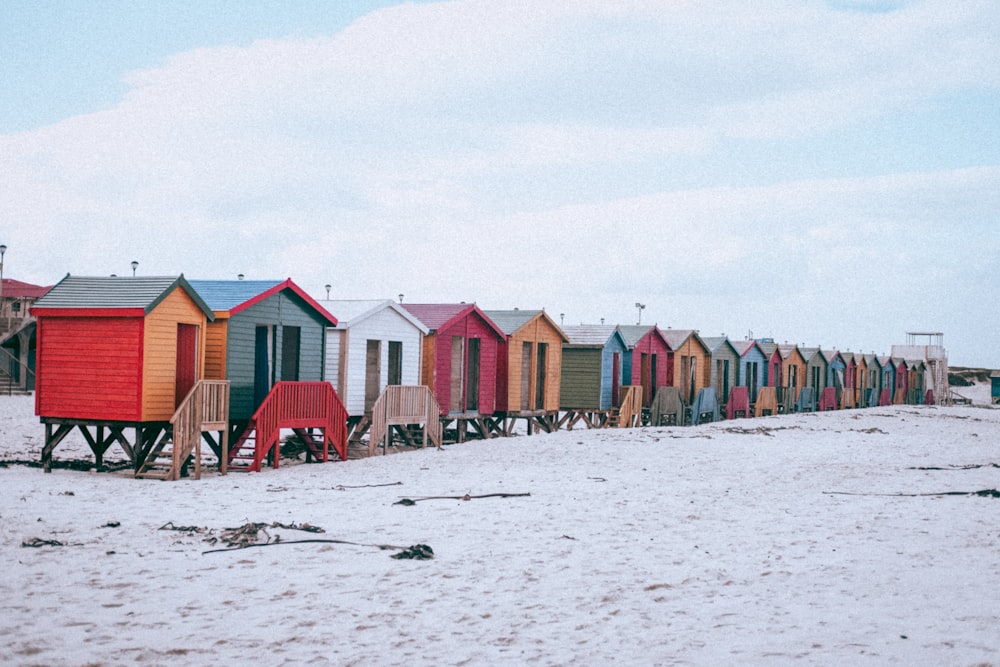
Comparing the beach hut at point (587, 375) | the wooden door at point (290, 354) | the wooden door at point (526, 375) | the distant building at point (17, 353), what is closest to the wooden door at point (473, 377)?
the wooden door at point (526, 375)

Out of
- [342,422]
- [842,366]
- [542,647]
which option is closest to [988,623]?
[542,647]

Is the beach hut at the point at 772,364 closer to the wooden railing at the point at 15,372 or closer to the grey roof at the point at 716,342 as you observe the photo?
the grey roof at the point at 716,342

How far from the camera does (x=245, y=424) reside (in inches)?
814

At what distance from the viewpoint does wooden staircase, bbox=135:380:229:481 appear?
17094 millimetres

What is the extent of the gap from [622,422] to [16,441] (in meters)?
18.1

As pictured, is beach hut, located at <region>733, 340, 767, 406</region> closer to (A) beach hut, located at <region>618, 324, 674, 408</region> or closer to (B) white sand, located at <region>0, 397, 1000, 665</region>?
(A) beach hut, located at <region>618, 324, 674, 408</region>

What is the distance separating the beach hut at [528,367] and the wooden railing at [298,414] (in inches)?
354

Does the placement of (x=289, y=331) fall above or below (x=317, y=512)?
above

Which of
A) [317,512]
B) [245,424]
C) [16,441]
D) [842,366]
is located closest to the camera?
[317,512]

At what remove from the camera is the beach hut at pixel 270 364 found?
19109mm

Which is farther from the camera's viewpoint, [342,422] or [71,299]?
[342,422]

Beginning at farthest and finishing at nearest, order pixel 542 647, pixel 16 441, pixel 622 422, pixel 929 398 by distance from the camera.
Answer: pixel 929 398 → pixel 622 422 → pixel 16 441 → pixel 542 647

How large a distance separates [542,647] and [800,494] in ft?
31.4

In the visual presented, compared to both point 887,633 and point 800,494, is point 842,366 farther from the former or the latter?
point 887,633
